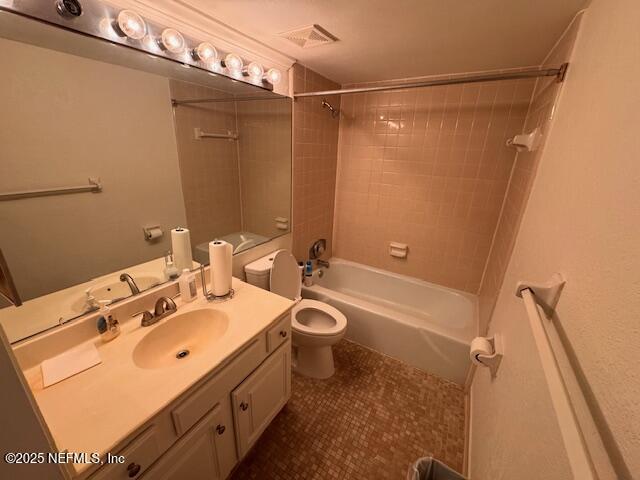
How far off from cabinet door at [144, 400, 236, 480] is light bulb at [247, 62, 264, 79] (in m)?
1.71

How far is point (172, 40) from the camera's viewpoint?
1113mm

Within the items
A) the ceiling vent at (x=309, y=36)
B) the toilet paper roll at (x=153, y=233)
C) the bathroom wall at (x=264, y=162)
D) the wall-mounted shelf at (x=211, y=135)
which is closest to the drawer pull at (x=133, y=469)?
the toilet paper roll at (x=153, y=233)

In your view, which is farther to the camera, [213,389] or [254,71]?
[254,71]

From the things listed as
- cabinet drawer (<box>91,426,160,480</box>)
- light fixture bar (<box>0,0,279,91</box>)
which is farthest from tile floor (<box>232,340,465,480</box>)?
light fixture bar (<box>0,0,279,91</box>)

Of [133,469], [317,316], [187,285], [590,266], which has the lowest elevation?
[317,316]

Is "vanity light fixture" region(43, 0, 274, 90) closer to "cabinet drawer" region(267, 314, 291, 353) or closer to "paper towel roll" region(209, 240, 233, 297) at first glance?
"paper towel roll" region(209, 240, 233, 297)

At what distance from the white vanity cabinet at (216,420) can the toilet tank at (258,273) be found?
0.49 metres

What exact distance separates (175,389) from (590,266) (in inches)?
46.0

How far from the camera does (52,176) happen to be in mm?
928

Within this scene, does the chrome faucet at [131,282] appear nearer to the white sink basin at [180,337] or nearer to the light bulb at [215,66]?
the white sink basin at [180,337]

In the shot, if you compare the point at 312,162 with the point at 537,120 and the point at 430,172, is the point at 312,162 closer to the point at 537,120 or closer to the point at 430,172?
the point at 430,172

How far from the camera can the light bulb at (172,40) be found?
1.10 metres

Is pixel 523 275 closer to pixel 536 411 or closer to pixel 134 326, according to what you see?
pixel 536 411

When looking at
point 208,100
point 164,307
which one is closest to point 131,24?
point 208,100
